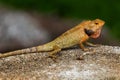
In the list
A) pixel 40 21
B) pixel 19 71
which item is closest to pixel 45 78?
pixel 19 71

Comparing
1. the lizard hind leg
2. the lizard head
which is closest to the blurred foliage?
the lizard head

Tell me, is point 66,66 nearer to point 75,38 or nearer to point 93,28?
point 75,38

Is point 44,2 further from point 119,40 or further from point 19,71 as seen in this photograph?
point 19,71

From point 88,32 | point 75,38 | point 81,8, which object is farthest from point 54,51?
point 81,8

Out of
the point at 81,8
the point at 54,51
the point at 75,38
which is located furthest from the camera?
the point at 81,8

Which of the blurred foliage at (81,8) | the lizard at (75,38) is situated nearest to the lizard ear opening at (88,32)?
the lizard at (75,38)

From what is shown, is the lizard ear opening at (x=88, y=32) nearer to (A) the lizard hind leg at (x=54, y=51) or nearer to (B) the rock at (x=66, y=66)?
(B) the rock at (x=66, y=66)

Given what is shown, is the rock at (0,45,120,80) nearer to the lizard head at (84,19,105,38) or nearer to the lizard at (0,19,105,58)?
the lizard at (0,19,105,58)
